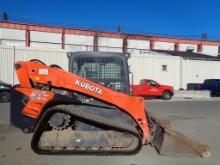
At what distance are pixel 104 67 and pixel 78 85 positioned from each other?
141 cm

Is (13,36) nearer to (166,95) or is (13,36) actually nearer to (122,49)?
(122,49)

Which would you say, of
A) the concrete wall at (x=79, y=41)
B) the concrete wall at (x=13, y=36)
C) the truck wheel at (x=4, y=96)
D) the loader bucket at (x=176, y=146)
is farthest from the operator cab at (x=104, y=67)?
the concrete wall at (x=79, y=41)

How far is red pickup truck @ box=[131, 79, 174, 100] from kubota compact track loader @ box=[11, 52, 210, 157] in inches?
819

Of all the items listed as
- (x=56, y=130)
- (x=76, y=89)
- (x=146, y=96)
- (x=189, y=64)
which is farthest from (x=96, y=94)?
(x=189, y=64)

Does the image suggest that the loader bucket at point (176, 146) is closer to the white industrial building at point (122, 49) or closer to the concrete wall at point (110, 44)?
the white industrial building at point (122, 49)

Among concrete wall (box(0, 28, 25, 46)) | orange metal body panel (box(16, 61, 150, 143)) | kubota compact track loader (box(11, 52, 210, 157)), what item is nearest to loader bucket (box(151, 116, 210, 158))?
kubota compact track loader (box(11, 52, 210, 157))

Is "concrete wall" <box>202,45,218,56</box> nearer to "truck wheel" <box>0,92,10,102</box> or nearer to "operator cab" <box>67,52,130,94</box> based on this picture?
"truck wheel" <box>0,92,10,102</box>

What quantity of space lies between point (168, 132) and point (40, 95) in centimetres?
264

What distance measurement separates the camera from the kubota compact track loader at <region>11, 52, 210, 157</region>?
7.19m

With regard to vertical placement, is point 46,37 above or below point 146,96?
above

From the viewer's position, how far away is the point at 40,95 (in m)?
7.33

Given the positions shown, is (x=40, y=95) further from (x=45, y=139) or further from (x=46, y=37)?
(x=46, y=37)

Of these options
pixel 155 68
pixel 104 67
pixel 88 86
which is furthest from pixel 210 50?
pixel 88 86

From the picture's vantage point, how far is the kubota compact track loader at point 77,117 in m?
7.19
